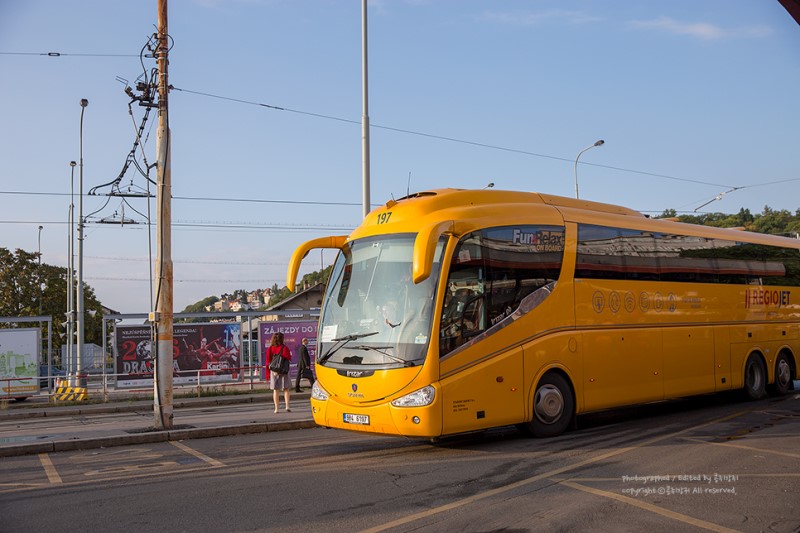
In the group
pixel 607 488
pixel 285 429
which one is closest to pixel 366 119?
pixel 285 429

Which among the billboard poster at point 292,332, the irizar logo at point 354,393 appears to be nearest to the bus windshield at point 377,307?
the irizar logo at point 354,393

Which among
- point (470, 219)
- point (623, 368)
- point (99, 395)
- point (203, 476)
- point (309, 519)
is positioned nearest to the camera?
point (309, 519)

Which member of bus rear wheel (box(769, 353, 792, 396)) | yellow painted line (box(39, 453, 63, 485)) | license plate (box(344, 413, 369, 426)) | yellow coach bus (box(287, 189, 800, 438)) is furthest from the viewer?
bus rear wheel (box(769, 353, 792, 396))

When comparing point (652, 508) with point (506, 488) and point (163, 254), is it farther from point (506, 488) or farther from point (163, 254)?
point (163, 254)

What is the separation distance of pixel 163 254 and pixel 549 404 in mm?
7278

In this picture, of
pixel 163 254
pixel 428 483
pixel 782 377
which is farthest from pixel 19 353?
pixel 782 377

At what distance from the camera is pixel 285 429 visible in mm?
13797

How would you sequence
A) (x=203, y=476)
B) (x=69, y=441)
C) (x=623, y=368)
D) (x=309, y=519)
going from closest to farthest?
(x=309, y=519) < (x=203, y=476) < (x=69, y=441) < (x=623, y=368)

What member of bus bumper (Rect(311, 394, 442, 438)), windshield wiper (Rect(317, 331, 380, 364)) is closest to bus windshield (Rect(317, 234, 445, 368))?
windshield wiper (Rect(317, 331, 380, 364))

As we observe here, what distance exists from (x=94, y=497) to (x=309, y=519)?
279 centimetres

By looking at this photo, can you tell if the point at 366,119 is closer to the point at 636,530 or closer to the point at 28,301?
the point at 636,530

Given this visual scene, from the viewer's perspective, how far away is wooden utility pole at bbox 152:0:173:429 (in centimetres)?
1329

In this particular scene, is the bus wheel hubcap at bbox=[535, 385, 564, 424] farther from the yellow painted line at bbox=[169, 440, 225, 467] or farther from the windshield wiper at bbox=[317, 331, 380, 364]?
the yellow painted line at bbox=[169, 440, 225, 467]

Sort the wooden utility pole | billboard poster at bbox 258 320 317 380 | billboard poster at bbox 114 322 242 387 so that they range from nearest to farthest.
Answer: the wooden utility pole, billboard poster at bbox 114 322 242 387, billboard poster at bbox 258 320 317 380
